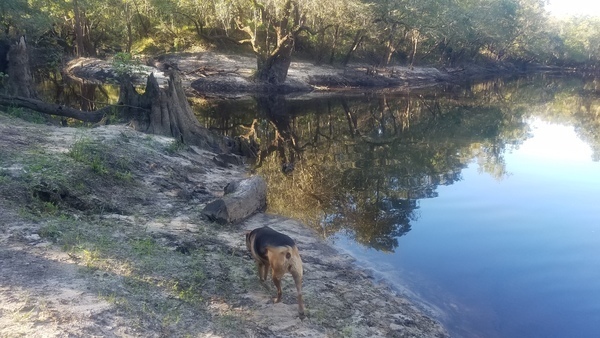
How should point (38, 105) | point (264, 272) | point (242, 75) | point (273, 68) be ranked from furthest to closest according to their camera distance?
point (242, 75) < point (273, 68) < point (38, 105) < point (264, 272)

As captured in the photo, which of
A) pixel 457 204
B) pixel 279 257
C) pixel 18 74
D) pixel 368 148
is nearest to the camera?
pixel 279 257

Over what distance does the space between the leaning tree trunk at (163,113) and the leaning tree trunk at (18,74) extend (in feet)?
12.0

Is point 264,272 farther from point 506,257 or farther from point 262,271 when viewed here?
point 506,257

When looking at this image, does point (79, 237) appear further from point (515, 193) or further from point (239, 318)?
point (515, 193)

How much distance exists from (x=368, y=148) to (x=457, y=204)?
24.0ft

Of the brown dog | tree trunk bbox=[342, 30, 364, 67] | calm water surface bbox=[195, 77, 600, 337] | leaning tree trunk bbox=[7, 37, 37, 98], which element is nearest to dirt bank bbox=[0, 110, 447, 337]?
the brown dog

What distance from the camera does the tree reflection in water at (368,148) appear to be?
11.9 meters

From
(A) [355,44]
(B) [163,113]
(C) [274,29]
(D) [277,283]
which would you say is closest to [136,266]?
(D) [277,283]

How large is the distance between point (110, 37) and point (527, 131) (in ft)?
130

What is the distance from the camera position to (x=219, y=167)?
1354 cm

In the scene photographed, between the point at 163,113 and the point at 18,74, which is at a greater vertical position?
the point at 18,74

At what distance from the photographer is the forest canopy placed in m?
33.0

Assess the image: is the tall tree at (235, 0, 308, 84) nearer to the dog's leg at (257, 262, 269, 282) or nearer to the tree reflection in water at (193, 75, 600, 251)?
the tree reflection in water at (193, 75, 600, 251)

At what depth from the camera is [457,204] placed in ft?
43.2
